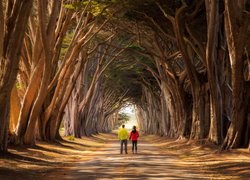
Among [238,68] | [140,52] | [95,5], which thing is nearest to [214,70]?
[238,68]

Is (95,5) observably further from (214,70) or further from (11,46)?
(11,46)

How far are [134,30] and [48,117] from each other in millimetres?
7582

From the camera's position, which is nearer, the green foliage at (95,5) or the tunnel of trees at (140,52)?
the tunnel of trees at (140,52)

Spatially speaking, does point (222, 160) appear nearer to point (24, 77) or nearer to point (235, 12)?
point (235, 12)

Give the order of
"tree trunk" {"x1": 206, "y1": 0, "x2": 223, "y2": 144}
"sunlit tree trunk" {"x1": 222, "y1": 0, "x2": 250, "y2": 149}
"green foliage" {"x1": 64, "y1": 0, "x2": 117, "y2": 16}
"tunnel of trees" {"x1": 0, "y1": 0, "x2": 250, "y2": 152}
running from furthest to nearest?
1. "green foliage" {"x1": 64, "y1": 0, "x2": 117, "y2": 16}
2. "tree trunk" {"x1": 206, "y1": 0, "x2": 223, "y2": 144}
3. "sunlit tree trunk" {"x1": 222, "y1": 0, "x2": 250, "y2": 149}
4. "tunnel of trees" {"x1": 0, "y1": 0, "x2": 250, "y2": 152}

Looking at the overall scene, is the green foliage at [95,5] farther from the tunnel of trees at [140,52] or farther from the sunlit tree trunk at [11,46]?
the sunlit tree trunk at [11,46]

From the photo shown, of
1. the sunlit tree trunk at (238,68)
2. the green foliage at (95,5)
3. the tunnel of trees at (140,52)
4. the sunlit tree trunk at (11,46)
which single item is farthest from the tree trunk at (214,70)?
the sunlit tree trunk at (11,46)

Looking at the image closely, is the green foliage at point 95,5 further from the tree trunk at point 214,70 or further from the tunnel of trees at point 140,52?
the tree trunk at point 214,70

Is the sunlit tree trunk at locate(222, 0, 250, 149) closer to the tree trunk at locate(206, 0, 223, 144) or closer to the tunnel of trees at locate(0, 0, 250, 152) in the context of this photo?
the tunnel of trees at locate(0, 0, 250, 152)

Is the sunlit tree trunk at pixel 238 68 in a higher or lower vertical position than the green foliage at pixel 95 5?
lower

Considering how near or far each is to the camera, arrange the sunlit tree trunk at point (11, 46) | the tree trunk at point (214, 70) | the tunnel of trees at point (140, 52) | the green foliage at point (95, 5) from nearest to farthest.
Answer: the sunlit tree trunk at point (11, 46) < the tunnel of trees at point (140, 52) < the tree trunk at point (214, 70) < the green foliage at point (95, 5)

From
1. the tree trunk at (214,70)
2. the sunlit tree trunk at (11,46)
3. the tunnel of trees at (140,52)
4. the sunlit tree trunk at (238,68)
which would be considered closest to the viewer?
the sunlit tree trunk at (11,46)

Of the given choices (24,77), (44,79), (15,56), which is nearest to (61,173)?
(15,56)

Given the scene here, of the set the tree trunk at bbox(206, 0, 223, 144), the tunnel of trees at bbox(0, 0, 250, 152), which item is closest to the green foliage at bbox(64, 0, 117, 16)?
the tunnel of trees at bbox(0, 0, 250, 152)
